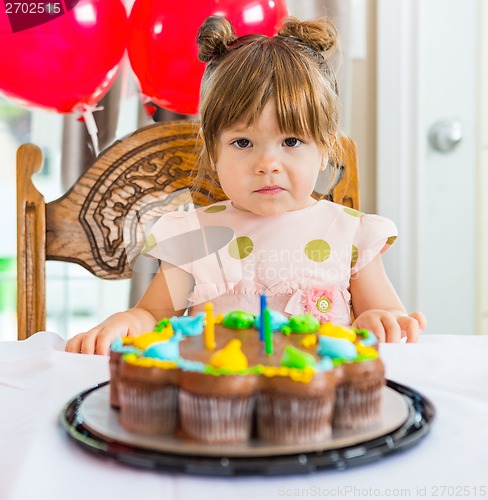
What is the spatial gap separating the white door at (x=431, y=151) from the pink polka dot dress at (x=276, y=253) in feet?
2.56

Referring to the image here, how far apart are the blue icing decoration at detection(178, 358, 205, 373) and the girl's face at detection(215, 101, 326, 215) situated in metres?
0.61

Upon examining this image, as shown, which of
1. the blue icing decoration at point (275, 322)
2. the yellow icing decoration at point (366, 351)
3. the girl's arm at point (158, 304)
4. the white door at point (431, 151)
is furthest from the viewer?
the white door at point (431, 151)

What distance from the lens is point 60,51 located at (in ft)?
4.45

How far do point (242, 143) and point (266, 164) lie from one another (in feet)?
0.22

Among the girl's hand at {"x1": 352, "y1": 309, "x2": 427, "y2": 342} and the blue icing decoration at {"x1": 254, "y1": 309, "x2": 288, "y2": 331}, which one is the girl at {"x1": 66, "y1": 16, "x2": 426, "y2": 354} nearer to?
the girl's hand at {"x1": 352, "y1": 309, "x2": 427, "y2": 342}

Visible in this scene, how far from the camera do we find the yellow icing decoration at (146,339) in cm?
55

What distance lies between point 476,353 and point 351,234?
531mm

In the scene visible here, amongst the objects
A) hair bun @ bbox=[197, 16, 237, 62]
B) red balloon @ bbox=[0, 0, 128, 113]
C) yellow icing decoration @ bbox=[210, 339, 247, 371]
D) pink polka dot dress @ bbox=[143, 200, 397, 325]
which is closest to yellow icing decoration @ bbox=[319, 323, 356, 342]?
yellow icing decoration @ bbox=[210, 339, 247, 371]

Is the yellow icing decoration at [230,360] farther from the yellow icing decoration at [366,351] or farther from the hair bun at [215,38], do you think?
the hair bun at [215,38]

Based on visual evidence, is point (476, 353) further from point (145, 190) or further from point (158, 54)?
point (158, 54)

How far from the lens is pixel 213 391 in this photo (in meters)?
0.46

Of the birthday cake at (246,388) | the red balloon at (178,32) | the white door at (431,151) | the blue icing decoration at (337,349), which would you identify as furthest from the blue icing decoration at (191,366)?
the white door at (431,151)

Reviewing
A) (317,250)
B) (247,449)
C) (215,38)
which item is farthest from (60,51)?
(247,449)

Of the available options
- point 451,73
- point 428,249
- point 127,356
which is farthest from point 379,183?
point 127,356
